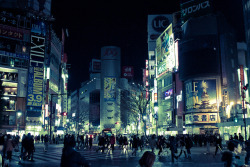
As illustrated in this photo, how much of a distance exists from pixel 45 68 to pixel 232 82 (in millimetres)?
43802

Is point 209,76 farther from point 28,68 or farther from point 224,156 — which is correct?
point 224,156

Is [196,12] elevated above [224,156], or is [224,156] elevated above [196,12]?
[196,12]

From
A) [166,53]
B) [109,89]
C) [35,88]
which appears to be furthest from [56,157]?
[109,89]

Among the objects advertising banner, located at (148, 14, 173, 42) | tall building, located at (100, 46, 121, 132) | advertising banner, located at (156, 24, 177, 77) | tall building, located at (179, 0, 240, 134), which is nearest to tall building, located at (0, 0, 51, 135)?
advertising banner, located at (156, 24, 177, 77)

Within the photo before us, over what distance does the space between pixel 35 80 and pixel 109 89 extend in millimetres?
57527

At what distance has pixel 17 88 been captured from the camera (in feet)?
213

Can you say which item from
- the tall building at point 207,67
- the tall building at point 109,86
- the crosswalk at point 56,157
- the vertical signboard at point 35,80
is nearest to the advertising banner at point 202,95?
the tall building at point 207,67

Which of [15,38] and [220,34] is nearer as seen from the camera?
[220,34]

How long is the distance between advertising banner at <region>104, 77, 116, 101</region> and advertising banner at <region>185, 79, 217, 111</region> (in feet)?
204

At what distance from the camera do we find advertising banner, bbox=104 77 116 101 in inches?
4782

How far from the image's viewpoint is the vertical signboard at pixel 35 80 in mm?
65250

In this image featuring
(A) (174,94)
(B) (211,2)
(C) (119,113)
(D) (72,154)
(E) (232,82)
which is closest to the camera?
(D) (72,154)

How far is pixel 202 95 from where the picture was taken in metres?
60.2

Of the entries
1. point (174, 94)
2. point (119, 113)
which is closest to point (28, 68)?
point (174, 94)
